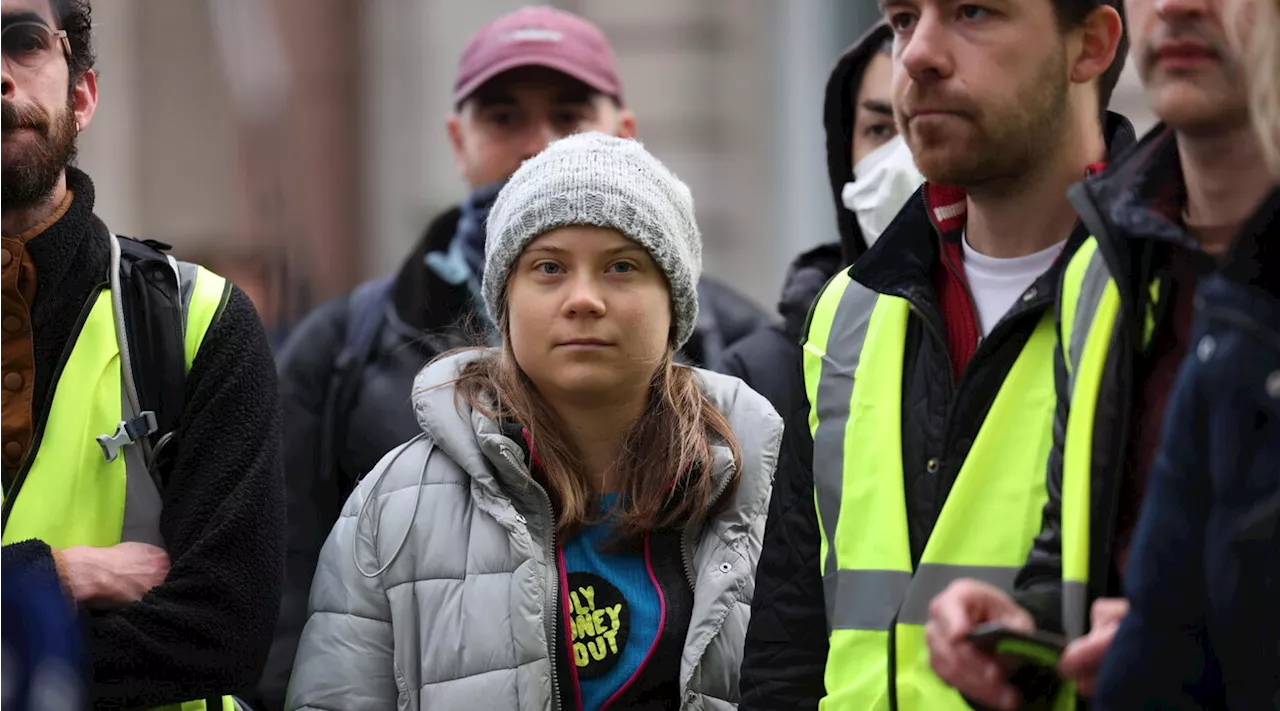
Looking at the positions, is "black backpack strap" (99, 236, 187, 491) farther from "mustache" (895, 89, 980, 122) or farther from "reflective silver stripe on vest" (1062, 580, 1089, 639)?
"reflective silver stripe on vest" (1062, 580, 1089, 639)

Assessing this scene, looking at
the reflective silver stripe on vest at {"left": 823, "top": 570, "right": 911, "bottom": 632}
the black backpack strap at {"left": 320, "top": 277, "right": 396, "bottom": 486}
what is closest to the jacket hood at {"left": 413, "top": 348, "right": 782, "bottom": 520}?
the reflective silver stripe on vest at {"left": 823, "top": 570, "right": 911, "bottom": 632}

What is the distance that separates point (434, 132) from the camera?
1263 centimetres

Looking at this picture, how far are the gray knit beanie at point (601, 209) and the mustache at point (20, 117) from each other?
857 mm

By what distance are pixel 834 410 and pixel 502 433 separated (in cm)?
74

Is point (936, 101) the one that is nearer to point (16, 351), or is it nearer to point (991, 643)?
point (991, 643)

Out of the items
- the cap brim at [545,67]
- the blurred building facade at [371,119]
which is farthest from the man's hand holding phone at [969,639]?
the blurred building facade at [371,119]

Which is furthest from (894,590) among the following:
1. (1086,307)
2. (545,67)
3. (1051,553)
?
(545,67)

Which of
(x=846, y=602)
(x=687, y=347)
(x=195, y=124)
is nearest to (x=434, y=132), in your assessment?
(x=195, y=124)

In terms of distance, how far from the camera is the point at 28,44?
3662mm

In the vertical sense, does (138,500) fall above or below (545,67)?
below

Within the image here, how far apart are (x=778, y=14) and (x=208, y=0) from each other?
4098mm

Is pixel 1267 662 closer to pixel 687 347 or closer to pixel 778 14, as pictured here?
pixel 687 347

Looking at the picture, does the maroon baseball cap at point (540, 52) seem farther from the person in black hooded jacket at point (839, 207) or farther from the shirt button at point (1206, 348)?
the shirt button at point (1206, 348)

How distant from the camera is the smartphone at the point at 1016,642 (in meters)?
2.67
